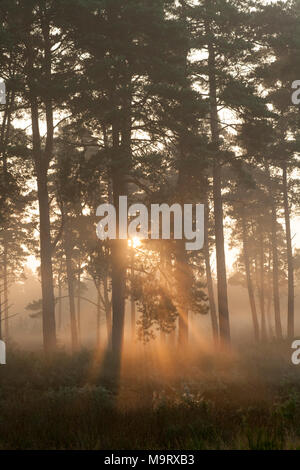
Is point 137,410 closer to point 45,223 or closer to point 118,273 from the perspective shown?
point 118,273

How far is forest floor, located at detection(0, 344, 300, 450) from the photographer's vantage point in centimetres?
744

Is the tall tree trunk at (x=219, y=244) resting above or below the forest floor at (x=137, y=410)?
above

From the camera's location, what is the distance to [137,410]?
9078 millimetres

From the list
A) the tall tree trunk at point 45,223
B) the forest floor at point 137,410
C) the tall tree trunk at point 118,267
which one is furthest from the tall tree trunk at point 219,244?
the tall tree trunk at point 45,223

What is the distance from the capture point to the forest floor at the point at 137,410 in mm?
7438

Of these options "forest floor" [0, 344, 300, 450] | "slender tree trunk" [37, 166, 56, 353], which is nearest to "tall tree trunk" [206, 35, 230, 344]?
"forest floor" [0, 344, 300, 450]

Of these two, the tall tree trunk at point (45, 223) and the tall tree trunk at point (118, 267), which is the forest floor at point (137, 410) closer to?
the tall tree trunk at point (118, 267)

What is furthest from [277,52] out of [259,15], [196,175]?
[196,175]

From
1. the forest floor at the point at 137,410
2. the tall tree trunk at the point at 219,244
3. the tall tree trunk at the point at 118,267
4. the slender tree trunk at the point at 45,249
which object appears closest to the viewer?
the forest floor at the point at 137,410

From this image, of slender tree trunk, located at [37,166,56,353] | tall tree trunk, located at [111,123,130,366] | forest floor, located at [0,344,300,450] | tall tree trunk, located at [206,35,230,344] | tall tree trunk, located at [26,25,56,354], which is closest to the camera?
forest floor, located at [0,344,300,450]

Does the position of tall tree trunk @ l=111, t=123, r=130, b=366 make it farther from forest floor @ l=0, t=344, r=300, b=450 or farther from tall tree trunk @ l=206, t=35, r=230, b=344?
tall tree trunk @ l=206, t=35, r=230, b=344

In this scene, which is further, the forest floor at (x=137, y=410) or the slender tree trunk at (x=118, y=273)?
the slender tree trunk at (x=118, y=273)

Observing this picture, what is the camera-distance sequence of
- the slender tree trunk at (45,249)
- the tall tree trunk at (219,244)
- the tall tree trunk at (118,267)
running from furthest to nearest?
1. the tall tree trunk at (219,244)
2. the slender tree trunk at (45,249)
3. the tall tree trunk at (118,267)

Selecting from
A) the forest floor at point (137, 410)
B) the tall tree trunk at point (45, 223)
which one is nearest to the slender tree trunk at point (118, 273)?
the forest floor at point (137, 410)
